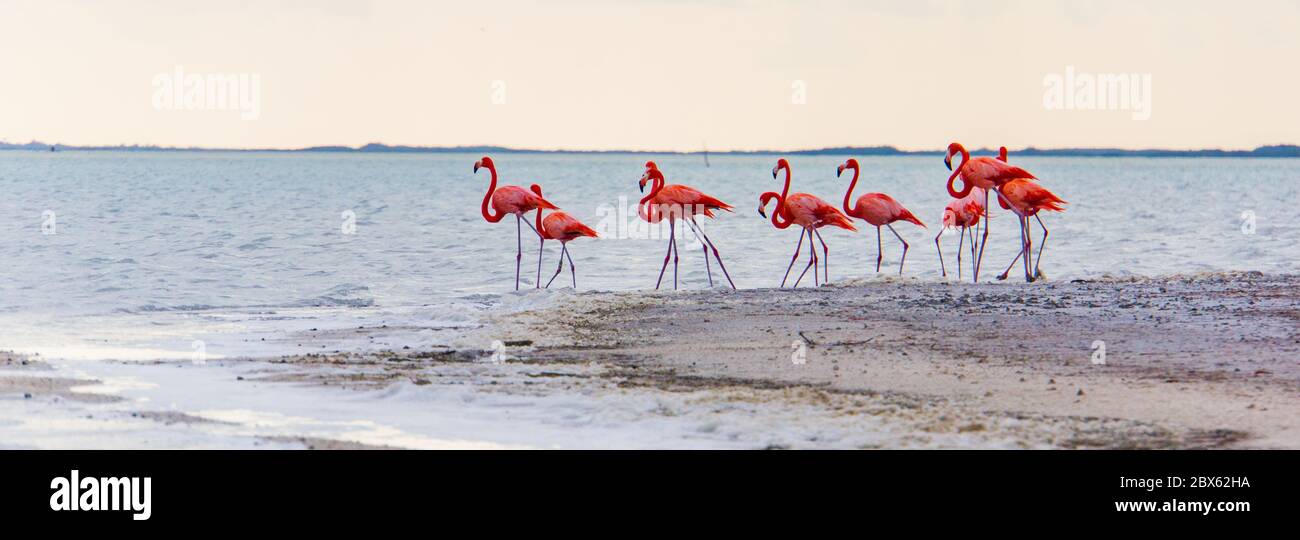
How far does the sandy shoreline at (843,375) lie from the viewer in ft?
21.0

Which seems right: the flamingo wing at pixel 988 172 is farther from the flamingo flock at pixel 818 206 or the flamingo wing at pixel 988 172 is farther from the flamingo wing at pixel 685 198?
the flamingo wing at pixel 685 198

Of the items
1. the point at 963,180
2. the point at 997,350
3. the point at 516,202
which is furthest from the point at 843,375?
the point at 516,202

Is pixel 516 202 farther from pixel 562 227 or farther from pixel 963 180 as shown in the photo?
pixel 963 180

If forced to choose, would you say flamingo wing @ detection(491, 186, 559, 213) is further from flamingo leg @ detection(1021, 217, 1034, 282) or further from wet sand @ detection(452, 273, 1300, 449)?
flamingo leg @ detection(1021, 217, 1034, 282)

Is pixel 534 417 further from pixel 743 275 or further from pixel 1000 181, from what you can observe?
pixel 743 275

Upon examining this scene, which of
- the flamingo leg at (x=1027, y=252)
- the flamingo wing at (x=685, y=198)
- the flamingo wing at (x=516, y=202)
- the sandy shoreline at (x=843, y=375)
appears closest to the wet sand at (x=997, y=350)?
the sandy shoreline at (x=843, y=375)

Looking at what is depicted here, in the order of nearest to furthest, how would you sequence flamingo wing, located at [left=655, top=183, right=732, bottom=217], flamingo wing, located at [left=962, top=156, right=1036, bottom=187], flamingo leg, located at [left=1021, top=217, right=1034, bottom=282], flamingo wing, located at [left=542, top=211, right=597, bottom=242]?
1. flamingo wing, located at [left=655, top=183, right=732, bottom=217]
2. flamingo wing, located at [left=962, top=156, right=1036, bottom=187]
3. flamingo leg, located at [left=1021, top=217, right=1034, bottom=282]
4. flamingo wing, located at [left=542, top=211, right=597, bottom=242]

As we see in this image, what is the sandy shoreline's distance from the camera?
252 inches

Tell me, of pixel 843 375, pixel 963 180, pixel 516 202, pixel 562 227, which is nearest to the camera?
pixel 843 375

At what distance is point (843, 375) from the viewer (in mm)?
8133

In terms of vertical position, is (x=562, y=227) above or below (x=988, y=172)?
below

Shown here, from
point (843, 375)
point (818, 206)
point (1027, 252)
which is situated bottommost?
point (843, 375)

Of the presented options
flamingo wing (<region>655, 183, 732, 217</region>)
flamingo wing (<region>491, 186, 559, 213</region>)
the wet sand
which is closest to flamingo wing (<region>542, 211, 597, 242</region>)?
flamingo wing (<region>491, 186, 559, 213</region>)

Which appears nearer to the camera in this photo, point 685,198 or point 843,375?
point 843,375
